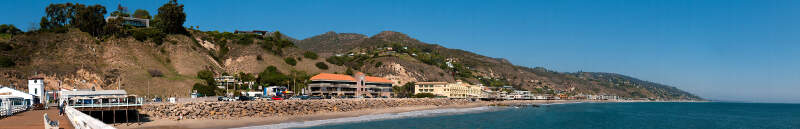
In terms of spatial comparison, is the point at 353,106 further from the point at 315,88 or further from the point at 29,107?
the point at 29,107

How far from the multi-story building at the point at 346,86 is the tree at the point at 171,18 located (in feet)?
103

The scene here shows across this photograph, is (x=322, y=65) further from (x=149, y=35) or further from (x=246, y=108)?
(x=246, y=108)

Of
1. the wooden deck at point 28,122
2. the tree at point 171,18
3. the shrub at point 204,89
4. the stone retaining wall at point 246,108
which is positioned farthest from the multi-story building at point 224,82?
the wooden deck at point 28,122

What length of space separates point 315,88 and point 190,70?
21.2 meters

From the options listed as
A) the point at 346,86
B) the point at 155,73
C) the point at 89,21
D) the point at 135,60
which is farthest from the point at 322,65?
the point at 89,21

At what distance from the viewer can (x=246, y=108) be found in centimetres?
5138

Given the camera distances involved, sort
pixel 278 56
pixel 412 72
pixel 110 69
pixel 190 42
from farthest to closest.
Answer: pixel 412 72 < pixel 278 56 < pixel 190 42 < pixel 110 69

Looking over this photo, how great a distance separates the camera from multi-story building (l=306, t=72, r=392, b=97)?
89.1 m

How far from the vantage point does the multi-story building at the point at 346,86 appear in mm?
89125

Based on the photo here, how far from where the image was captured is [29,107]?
43.5m

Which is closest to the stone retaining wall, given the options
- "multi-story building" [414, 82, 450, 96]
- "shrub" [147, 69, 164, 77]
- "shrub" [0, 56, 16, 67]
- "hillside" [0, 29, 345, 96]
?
"hillside" [0, 29, 345, 96]

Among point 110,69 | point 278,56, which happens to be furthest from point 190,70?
point 278,56

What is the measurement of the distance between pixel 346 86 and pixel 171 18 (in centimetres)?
3836

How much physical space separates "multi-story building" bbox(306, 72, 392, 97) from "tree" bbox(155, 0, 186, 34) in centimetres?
3136
